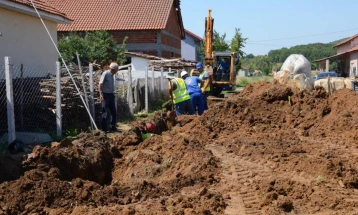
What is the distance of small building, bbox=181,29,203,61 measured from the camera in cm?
6425

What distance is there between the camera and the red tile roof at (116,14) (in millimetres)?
39562

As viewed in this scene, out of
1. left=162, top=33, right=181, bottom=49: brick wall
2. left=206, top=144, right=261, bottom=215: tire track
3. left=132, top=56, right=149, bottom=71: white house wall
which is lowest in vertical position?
left=206, top=144, right=261, bottom=215: tire track

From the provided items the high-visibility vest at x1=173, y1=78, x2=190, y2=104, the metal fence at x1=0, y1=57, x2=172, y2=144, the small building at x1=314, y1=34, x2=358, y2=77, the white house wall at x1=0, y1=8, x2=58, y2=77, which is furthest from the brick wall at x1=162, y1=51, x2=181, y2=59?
the high-visibility vest at x1=173, y1=78, x2=190, y2=104

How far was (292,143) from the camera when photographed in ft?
35.3

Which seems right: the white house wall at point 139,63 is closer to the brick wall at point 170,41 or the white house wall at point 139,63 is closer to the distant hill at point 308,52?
the brick wall at point 170,41

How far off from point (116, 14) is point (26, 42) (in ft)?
87.2

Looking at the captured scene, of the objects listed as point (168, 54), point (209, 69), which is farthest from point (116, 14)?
point (209, 69)

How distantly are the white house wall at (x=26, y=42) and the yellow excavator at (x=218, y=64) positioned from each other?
12794 millimetres

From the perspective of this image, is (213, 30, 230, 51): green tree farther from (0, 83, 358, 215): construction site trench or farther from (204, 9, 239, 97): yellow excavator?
(0, 83, 358, 215): construction site trench

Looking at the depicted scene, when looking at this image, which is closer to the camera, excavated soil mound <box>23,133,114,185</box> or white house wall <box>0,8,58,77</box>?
excavated soil mound <box>23,133,114,185</box>

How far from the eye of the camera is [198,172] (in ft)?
25.5

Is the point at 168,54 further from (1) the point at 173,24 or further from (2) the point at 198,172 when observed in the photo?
(2) the point at 198,172

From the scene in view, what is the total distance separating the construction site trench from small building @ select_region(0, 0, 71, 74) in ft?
14.2

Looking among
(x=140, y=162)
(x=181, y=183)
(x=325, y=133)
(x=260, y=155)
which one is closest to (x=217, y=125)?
(x=325, y=133)
